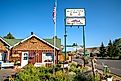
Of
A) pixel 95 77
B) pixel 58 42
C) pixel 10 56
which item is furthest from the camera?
pixel 58 42

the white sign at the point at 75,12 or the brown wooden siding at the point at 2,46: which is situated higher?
the white sign at the point at 75,12

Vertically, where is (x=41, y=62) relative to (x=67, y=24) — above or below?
below

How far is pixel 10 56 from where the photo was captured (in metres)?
32.8

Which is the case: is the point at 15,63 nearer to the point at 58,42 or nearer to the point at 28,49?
the point at 28,49

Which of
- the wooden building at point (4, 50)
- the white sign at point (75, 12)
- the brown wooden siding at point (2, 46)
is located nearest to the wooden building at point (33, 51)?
the wooden building at point (4, 50)

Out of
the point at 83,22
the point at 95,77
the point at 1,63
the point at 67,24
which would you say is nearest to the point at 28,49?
the point at 1,63

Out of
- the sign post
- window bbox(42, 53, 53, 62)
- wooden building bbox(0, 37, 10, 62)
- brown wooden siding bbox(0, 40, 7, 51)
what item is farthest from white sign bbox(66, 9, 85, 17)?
brown wooden siding bbox(0, 40, 7, 51)

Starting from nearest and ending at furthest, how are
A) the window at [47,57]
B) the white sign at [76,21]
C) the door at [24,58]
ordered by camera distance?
the white sign at [76,21] → the door at [24,58] → the window at [47,57]

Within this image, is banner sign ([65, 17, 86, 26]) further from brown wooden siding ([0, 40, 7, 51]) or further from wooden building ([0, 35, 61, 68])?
brown wooden siding ([0, 40, 7, 51])

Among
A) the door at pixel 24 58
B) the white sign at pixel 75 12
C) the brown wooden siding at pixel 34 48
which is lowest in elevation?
the door at pixel 24 58

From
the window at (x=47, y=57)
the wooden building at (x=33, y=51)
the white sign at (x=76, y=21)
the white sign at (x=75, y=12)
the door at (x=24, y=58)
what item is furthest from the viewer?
the window at (x=47, y=57)

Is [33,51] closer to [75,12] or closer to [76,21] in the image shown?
[76,21]

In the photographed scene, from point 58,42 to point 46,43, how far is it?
3.95 m

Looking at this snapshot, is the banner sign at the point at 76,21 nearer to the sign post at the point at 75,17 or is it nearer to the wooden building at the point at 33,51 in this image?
the sign post at the point at 75,17
